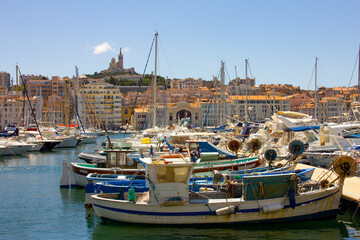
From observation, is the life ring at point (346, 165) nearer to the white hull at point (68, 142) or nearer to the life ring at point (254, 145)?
the life ring at point (254, 145)

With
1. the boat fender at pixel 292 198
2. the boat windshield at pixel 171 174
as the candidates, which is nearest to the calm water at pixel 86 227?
the boat fender at pixel 292 198

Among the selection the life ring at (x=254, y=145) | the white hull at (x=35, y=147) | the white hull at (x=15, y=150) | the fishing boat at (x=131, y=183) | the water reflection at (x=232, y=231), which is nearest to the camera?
the water reflection at (x=232, y=231)

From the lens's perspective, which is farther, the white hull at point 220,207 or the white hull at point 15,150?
the white hull at point 15,150

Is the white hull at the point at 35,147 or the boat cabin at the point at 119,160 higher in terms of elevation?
the boat cabin at the point at 119,160

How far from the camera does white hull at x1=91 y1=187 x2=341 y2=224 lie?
13.3 meters

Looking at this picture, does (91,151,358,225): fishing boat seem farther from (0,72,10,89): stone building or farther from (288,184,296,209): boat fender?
(0,72,10,89): stone building

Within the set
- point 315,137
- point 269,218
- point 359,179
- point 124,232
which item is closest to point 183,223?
point 124,232

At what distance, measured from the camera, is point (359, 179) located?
59.9ft

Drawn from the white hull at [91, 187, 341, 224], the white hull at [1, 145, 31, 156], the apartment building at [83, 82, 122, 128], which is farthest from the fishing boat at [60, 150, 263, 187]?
the apartment building at [83, 82, 122, 128]

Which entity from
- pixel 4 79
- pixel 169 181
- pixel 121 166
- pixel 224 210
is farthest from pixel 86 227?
pixel 4 79

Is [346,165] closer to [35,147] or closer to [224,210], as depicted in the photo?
[224,210]

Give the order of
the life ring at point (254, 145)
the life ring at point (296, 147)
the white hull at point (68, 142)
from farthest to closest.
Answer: the white hull at point (68, 142) → the life ring at point (254, 145) → the life ring at point (296, 147)

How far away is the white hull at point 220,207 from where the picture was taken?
13.3m

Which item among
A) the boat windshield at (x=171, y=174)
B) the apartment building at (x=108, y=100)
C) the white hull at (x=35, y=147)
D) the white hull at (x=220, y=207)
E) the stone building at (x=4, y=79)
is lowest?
the white hull at (x=35, y=147)
